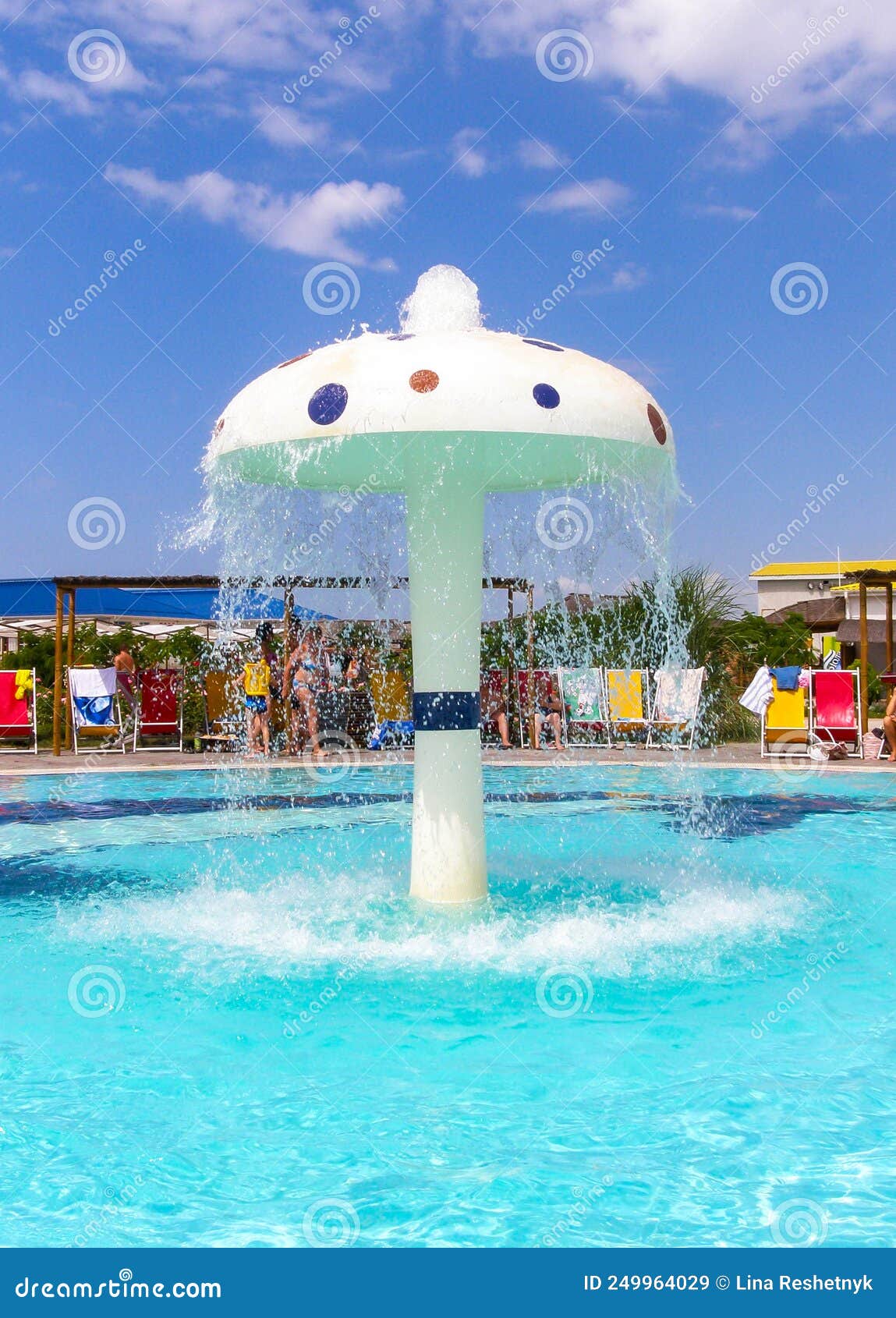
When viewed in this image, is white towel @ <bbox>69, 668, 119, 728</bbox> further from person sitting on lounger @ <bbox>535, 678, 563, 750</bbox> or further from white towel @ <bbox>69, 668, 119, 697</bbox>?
person sitting on lounger @ <bbox>535, 678, 563, 750</bbox>

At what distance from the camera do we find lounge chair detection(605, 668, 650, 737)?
1650 centimetres

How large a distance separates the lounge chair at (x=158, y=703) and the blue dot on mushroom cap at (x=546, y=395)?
12.7 metres

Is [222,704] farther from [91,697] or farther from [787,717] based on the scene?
[787,717]

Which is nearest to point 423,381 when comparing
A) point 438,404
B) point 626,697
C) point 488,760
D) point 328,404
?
point 438,404

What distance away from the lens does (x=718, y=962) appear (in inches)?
209

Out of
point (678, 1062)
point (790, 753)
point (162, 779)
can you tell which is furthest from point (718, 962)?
point (790, 753)

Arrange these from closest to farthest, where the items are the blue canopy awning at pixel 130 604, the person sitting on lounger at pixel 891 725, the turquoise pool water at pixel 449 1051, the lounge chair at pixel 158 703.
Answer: the turquoise pool water at pixel 449 1051
the person sitting on lounger at pixel 891 725
the lounge chair at pixel 158 703
the blue canopy awning at pixel 130 604

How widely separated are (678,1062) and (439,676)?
2.44m

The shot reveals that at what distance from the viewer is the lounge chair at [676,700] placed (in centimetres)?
1645

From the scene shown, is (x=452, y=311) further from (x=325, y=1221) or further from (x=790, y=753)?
(x=790, y=753)

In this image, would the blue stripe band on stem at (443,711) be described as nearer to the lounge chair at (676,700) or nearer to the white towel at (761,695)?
the white towel at (761,695)

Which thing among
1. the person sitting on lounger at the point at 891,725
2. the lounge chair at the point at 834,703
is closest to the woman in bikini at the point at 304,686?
the lounge chair at the point at 834,703

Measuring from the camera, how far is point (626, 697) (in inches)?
654

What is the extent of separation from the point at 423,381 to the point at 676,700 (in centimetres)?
1234
